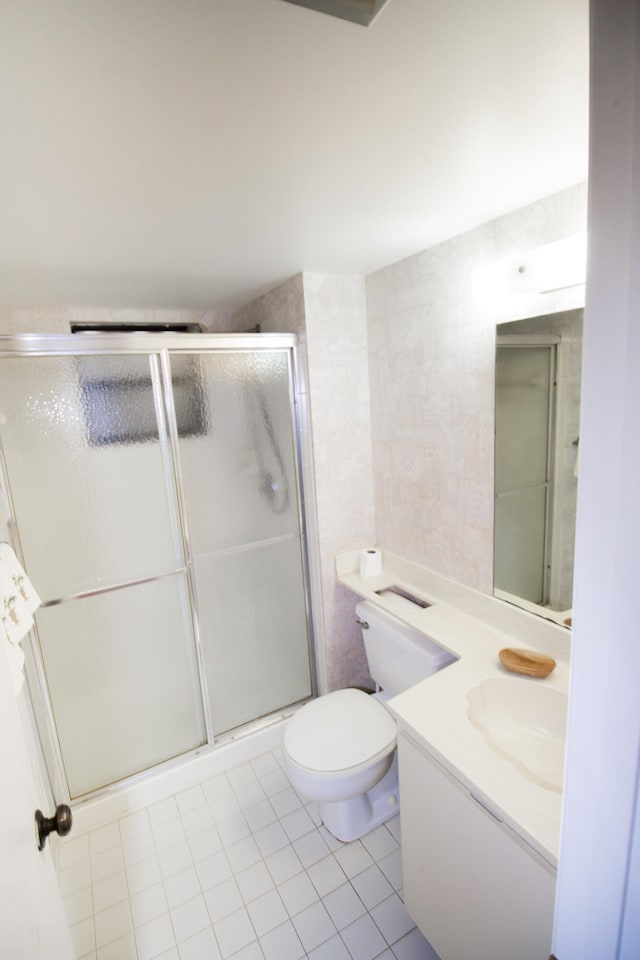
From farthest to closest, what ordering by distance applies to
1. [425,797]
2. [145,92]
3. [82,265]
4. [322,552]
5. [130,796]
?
1. [322,552]
2. [130,796]
3. [82,265]
4. [425,797]
5. [145,92]

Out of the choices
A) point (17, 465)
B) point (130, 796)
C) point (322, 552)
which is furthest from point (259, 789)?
point (17, 465)

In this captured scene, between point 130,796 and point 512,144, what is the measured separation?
258 cm

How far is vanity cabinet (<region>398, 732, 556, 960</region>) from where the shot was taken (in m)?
0.90

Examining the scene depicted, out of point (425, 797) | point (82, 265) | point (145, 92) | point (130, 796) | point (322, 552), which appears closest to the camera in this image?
point (145, 92)

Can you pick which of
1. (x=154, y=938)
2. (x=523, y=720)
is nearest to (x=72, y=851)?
(x=154, y=938)

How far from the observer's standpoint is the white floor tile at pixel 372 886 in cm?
147

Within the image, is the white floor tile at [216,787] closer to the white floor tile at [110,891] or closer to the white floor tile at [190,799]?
the white floor tile at [190,799]

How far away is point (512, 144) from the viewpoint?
3.13 feet

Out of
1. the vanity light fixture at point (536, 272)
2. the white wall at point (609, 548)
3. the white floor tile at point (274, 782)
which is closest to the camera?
the white wall at point (609, 548)

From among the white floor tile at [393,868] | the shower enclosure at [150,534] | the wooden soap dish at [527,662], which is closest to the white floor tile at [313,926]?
the white floor tile at [393,868]

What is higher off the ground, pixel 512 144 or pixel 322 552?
pixel 512 144

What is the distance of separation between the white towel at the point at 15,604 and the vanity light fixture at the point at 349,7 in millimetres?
1355

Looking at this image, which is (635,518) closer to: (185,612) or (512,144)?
(512,144)

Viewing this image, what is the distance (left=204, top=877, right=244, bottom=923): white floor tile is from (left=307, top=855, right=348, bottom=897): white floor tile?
256 millimetres
